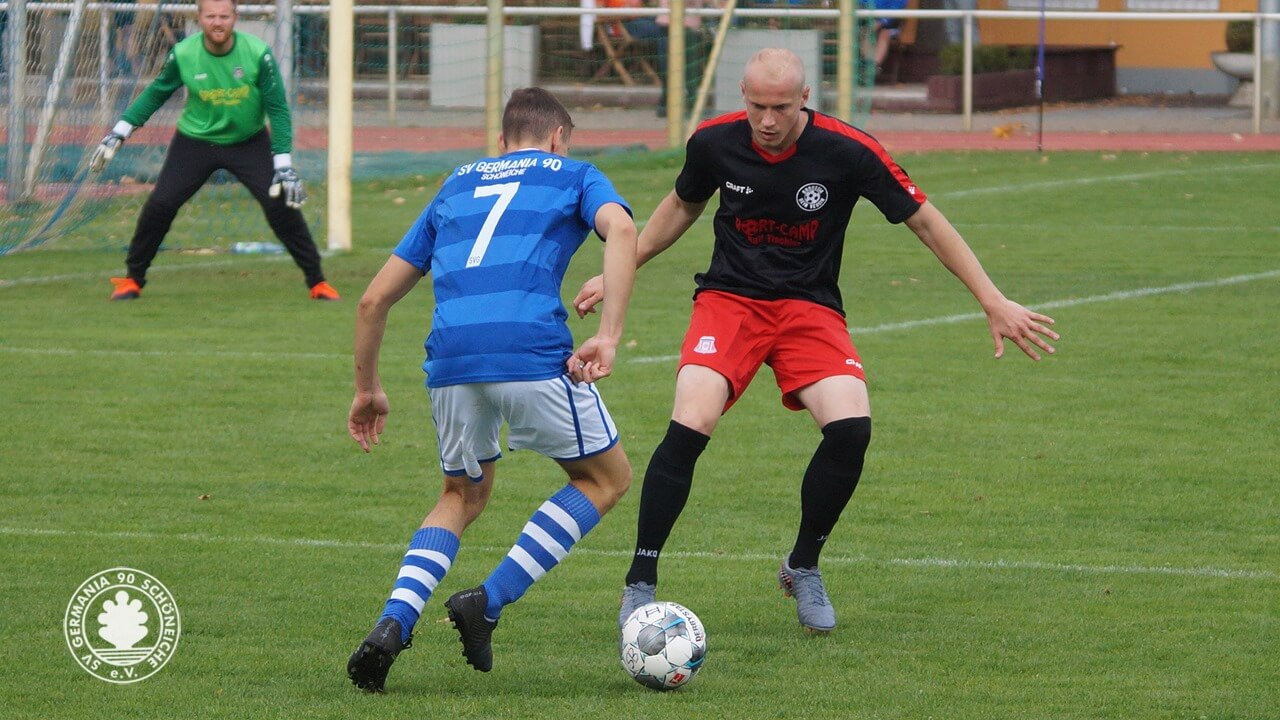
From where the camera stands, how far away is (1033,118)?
26438 millimetres

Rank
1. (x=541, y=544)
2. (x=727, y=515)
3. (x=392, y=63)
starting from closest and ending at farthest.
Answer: (x=541, y=544), (x=727, y=515), (x=392, y=63)

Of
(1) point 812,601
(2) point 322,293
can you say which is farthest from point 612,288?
(2) point 322,293

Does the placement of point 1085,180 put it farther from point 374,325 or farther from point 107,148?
point 374,325

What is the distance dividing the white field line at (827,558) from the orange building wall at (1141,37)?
25.9 m

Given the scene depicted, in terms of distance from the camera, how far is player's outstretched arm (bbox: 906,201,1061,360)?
5.53 m

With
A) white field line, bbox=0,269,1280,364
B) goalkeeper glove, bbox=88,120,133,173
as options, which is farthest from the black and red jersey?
goalkeeper glove, bbox=88,120,133,173

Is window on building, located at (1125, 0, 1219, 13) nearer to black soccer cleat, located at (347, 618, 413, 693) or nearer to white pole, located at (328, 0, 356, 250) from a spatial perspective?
white pole, located at (328, 0, 356, 250)

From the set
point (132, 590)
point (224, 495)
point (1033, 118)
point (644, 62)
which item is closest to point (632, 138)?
point (644, 62)

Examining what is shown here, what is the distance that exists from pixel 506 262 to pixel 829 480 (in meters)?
1.34

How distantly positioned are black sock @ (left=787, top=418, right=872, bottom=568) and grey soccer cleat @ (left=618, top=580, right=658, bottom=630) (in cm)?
54

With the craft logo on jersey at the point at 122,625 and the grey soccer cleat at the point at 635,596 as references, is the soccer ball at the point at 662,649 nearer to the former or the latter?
the grey soccer cleat at the point at 635,596

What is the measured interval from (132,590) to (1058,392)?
17.6 ft

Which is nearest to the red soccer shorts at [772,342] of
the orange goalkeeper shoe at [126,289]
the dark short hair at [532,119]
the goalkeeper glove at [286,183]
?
the dark short hair at [532,119]

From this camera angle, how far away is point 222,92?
1188 centimetres
